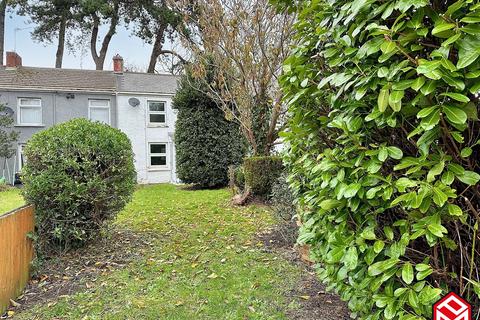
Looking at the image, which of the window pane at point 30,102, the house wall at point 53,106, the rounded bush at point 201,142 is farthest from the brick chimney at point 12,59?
the rounded bush at point 201,142

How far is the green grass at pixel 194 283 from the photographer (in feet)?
10.4

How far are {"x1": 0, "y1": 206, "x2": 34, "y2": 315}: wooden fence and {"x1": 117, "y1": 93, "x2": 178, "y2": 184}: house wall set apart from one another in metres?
13.9

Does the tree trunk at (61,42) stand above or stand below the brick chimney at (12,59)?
above

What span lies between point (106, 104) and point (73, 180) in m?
15.0

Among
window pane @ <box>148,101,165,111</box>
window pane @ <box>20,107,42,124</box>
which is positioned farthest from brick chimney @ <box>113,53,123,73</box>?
window pane @ <box>20,107,42,124</box>

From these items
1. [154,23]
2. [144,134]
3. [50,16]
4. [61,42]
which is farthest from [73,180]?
[61,42]

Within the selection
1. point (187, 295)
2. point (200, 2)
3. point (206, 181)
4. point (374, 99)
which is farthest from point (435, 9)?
point (206, 181)

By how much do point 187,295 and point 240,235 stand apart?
2267mm

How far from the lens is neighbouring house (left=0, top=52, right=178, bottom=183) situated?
17.2m

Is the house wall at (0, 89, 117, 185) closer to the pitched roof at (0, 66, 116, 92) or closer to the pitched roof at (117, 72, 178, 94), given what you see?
the pitched roof at (0, 66, 116, 92)

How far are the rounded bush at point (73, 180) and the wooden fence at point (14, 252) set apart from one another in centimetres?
25

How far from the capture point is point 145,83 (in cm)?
1883

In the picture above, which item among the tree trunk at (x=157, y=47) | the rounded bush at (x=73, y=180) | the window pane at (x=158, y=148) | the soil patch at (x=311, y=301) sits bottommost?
the soil patch at (x=311, y=301)

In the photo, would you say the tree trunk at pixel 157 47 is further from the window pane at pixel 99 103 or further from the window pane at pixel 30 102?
the window pane at pixel 30 102
